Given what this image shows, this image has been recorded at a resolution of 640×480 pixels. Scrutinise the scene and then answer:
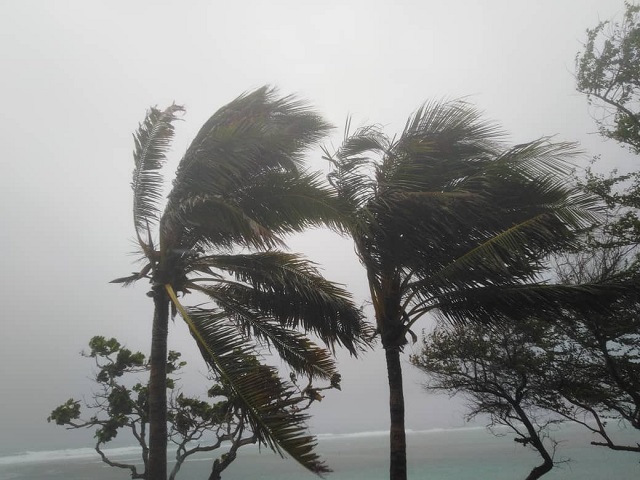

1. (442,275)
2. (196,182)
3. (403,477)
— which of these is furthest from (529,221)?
(196,182)

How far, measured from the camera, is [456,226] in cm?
859

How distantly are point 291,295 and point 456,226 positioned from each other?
3.02 meters

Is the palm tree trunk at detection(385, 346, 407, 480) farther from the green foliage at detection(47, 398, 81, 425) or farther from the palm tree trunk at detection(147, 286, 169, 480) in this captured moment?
the green foliage at detection(47, 398, 81, 425)

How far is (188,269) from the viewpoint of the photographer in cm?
911

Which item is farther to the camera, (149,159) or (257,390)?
(149,159)

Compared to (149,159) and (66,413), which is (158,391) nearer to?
(149,159)

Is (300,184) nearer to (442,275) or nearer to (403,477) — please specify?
(442,275)

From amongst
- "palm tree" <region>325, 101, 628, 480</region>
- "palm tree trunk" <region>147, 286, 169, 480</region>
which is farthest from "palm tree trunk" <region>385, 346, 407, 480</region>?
"palm tree trunk" <region>147, 286, 169, 480</region>

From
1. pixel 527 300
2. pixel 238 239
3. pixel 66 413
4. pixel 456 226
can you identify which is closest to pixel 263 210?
pixel 238 239

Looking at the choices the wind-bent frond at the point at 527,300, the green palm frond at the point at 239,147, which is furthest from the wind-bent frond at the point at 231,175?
the wind-bent frond at the point at 527,300

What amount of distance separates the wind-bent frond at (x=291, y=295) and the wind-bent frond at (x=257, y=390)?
1.43 m

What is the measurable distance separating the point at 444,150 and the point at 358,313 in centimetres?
361

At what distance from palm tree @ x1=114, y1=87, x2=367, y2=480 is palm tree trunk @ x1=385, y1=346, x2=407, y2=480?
2.30ft

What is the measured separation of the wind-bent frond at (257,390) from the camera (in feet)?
17.3
